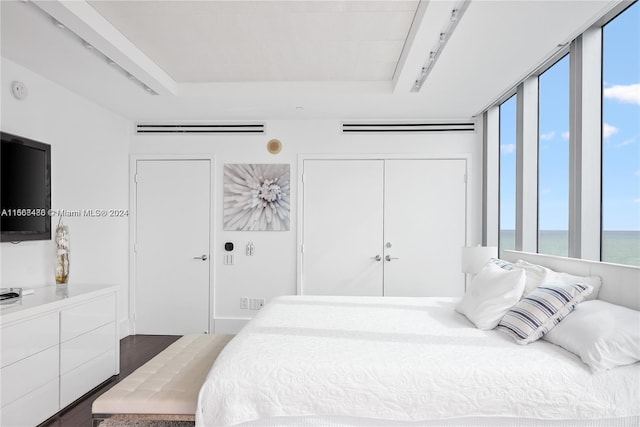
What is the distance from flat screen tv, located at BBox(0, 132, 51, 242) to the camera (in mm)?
2633

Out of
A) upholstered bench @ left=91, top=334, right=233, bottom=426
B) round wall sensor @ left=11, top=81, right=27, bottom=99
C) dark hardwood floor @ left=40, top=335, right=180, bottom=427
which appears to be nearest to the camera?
upholstered bench @ left=91, top=334, right=233, bottom=426

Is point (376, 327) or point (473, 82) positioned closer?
point (376, 327)

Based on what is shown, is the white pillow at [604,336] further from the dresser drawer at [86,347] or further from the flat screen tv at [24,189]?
the flat screen tv at [24,189]

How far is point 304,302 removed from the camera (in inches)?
115

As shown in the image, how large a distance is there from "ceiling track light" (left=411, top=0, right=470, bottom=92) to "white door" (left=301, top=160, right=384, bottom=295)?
50.1 inches

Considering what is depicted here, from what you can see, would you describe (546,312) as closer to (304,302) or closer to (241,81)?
(304,302)

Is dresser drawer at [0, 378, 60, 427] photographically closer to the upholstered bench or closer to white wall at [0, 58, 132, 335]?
the upholstered bench

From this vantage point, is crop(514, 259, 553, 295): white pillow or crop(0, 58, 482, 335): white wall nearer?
crop(514, 259, 553, 295): white pillow

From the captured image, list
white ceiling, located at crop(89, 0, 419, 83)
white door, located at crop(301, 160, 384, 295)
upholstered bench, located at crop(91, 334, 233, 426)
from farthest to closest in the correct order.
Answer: white door, located at crop(301, 160, 384, 295) → white ceiling, located at crop(89, 0, 419, 83) → upholstered bench, located at crop(91, 334, 233, 426)

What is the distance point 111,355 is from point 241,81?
8.62 ft

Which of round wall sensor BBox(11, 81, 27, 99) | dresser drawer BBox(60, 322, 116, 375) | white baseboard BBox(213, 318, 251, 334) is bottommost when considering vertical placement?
white baseboard BBox(213, 318, 251, 334)

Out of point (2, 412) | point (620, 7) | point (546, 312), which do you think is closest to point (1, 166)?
Result: point (2, 412)

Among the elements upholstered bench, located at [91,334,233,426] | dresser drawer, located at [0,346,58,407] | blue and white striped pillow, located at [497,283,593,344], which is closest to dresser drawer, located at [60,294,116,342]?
dresser drawer, located at [0,346,58,407]

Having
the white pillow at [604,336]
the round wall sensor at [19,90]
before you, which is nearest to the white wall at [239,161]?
the round wall sensor at [19,90]
